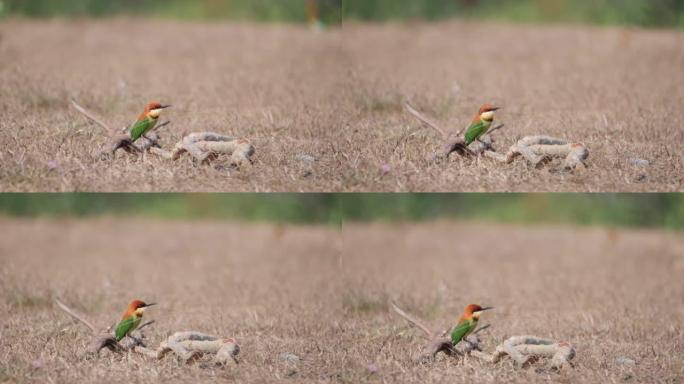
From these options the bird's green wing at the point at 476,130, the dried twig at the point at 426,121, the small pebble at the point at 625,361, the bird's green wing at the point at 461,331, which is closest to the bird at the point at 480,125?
the bird's green wing at the point at 476,130

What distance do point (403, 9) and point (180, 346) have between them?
3.74 metres

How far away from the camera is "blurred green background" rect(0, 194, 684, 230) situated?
7.51m

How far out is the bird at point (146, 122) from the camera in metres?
4.55

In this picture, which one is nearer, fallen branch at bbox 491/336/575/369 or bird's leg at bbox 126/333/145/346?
fallen branch at bbox 491/336/575/369

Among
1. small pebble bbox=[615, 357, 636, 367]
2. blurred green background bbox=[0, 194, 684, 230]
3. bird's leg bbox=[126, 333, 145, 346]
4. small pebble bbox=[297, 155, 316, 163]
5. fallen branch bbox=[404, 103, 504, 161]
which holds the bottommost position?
blurred green background bbox=[0, 194, 684, 230]

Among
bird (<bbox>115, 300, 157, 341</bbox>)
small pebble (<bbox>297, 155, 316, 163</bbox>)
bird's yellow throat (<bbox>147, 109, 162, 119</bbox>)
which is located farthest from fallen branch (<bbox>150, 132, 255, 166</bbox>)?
bird (<bbox>115, 300, 157, 341</bbox>)

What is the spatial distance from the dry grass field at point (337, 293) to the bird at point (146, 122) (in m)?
0.92

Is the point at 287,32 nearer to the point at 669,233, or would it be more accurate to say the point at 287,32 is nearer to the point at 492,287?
the point at 492,287

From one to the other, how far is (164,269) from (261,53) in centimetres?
150

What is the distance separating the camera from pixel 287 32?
290 inches

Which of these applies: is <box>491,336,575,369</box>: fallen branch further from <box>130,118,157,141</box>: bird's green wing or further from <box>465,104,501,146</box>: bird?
<box>130,118,157,141</box>: bird's green wing

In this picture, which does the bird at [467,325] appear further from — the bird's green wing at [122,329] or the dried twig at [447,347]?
the bird's green wing at [122,329]

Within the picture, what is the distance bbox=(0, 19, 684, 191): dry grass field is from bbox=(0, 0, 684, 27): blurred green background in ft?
0.82

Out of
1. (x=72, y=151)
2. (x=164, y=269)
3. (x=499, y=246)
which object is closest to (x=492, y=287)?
(x=499, y=246)
